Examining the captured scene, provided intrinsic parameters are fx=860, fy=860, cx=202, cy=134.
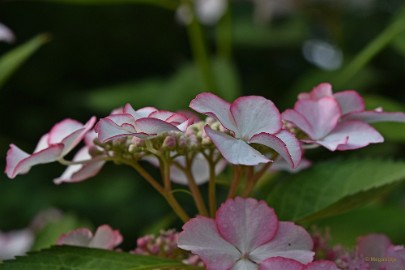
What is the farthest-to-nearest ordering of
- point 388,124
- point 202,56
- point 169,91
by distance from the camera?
point 169,91
point 202,56
point 388,124

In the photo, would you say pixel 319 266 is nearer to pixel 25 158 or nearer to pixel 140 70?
pixel 25 158

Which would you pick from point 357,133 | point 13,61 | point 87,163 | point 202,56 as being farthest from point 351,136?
point 202,56

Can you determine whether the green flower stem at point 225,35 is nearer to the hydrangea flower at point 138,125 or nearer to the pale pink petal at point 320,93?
the pale pink petal at point 320,93

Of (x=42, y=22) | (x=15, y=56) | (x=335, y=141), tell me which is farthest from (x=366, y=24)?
(x=335, y=141)

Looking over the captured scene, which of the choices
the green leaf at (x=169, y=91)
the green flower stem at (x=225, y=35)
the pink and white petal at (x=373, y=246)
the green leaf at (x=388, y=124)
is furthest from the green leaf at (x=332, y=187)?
the green flower stem at (x=225, y=35)

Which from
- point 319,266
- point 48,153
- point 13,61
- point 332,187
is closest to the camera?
point 319,266

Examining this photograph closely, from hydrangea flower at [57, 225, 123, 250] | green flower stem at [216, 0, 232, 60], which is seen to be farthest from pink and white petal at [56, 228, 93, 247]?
green flower stem at [216, 0, 232, 60]
